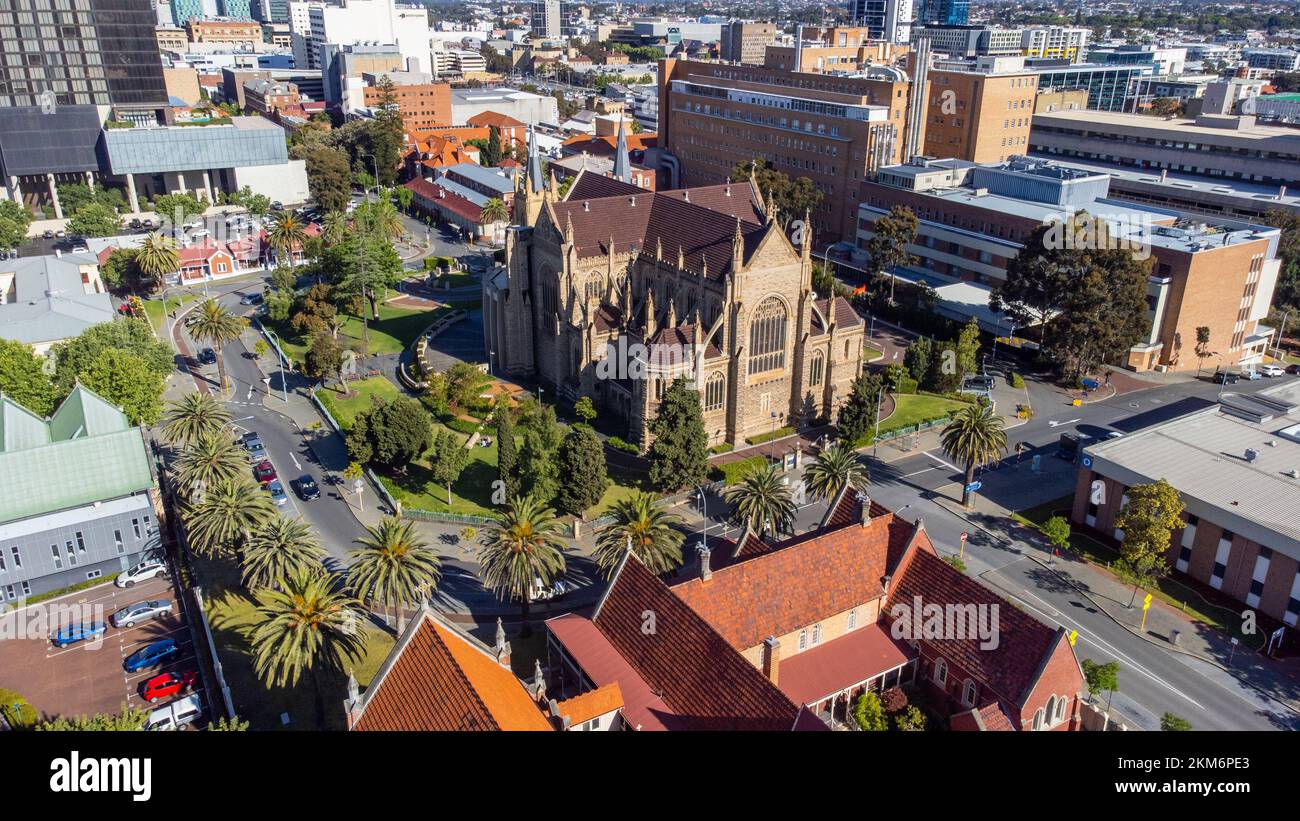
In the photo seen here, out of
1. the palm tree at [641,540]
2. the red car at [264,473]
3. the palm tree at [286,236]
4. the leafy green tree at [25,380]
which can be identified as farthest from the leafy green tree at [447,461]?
the palm tree at [286,236]

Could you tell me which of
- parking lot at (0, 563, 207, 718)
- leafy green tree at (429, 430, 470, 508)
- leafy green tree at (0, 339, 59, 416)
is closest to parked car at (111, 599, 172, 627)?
parking lot at (0, 563, 207, 718)

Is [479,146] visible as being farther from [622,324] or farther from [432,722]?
[432,722]

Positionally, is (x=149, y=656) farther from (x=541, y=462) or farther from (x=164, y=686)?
(x=541, y=462)

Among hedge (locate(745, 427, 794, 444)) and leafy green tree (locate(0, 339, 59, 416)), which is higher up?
leafy green tree (locate(0, 339, 59, 416))

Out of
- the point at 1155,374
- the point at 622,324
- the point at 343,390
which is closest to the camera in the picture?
the point at 622,324

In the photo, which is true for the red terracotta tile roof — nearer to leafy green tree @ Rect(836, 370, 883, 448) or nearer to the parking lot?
leafy green tree @ Rect(836, 370, 883, 448)
